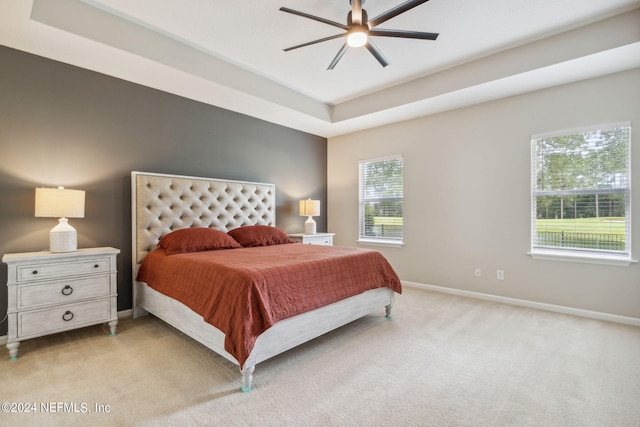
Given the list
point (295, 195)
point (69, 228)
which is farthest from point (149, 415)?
point (295, 195)

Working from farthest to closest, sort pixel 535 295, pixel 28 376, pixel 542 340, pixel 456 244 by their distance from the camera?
pixel 456 244, pixel 535 295, pixel 542 340, pixel 28 376

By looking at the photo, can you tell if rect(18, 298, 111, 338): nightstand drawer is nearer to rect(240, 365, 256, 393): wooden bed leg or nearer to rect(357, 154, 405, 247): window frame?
rect(240, 365, 256, 393): wooden bed leg

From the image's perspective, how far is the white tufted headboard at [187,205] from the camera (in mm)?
3188

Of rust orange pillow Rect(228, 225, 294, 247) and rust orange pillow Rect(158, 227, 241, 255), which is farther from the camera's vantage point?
rust orange pillow Rect(228, 225, 294, 247)

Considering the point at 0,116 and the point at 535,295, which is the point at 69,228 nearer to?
the point at 0,116

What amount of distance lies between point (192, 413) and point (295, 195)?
3.71 metres

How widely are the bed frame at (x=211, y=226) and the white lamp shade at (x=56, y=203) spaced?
61 centimetres

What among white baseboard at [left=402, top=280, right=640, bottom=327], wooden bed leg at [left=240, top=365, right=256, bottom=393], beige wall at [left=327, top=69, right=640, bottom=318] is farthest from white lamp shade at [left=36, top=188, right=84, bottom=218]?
white baseboard at [left=402, top=280, right=640, bottom=327]

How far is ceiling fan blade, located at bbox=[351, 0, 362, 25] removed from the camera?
2.17 metres

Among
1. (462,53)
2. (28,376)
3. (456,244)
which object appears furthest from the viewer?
(456,244)

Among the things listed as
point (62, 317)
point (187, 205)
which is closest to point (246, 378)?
point (62, 317)

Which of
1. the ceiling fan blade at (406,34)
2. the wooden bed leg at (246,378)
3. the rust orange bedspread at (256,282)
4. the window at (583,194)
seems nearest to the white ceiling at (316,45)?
the ceiling fan blade at (406,34)

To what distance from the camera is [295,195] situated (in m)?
5.10

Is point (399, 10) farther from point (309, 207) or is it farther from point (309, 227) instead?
point (309, 227)
